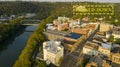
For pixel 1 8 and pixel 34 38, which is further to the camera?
pixel 1 8

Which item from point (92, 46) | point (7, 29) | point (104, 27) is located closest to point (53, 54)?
point (92, 46)

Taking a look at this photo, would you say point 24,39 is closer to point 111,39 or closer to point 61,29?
point 61,29

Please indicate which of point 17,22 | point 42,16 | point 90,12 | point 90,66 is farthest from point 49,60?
point 42,16

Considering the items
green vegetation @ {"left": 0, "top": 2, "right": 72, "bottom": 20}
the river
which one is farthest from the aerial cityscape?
green vegetation @ {"left": 0, "top": 2, "right": 72, "bottom": 20}

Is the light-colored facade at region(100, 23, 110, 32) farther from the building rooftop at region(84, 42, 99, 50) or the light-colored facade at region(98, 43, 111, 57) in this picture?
the light-colored facade at region(98, 43, 111, 57)

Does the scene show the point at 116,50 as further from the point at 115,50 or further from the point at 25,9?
the point at 25,9

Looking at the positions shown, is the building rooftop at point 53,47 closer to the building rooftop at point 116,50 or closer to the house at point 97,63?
the house at point 97,63

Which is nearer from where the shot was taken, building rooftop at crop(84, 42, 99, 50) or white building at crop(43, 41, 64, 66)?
white building at crop(43, 41, 64, 66)

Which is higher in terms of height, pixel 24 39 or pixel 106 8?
pixel 106 8
